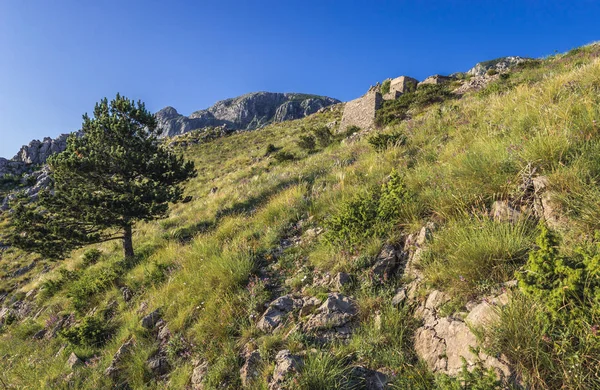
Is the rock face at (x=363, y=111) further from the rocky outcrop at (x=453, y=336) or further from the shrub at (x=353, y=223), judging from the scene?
the rocky outcrop at (x=453, y=336)

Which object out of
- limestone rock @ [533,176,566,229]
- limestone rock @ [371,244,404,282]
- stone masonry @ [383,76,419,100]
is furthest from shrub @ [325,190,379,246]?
stone masonry @ [383,76,419,100]

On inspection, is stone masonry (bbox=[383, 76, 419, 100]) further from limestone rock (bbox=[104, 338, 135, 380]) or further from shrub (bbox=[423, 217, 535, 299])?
limestone rock (bbox=[104, 338, 135, 380])

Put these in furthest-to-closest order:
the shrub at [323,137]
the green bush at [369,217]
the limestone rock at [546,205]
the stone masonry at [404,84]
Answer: the stone masonry at [404,84], the shrub at [323,137], the green bush at [369,217], the limestone rock at [546,205]

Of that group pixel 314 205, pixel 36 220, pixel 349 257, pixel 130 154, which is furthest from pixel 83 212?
pixel 349 257

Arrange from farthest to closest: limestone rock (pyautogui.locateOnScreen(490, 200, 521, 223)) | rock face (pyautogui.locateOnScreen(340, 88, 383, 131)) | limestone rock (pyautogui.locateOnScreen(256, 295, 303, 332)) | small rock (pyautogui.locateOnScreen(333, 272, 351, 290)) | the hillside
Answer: rock face (pyautogui.locateOnScreen(340, 88, 383, 131)) < small rock (pyautogui.locateOnScreen(333, 272, 351, 290)) < limestone rock (pyautogui.locateOnScreen(256, 295, 303, 332)) < limestone rock (pyautogui.locateOnScreen(490, 200, 521, 223)) < the hillside

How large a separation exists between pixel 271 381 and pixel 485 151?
14.7ft

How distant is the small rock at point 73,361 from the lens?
4504mm

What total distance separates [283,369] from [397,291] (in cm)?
160

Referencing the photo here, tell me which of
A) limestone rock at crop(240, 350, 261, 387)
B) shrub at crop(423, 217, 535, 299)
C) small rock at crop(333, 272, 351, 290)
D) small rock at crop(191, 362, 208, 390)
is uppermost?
shrub at crop(423, 217, 535, 299)

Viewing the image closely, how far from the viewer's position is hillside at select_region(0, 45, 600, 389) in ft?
6.71

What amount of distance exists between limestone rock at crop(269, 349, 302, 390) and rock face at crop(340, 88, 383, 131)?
21.2 meters

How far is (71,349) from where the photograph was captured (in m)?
5.10

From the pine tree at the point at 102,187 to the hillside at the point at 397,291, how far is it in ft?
11.5

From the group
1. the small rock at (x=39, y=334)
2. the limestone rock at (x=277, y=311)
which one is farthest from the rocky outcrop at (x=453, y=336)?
the small rock at (x=39, y=334)
